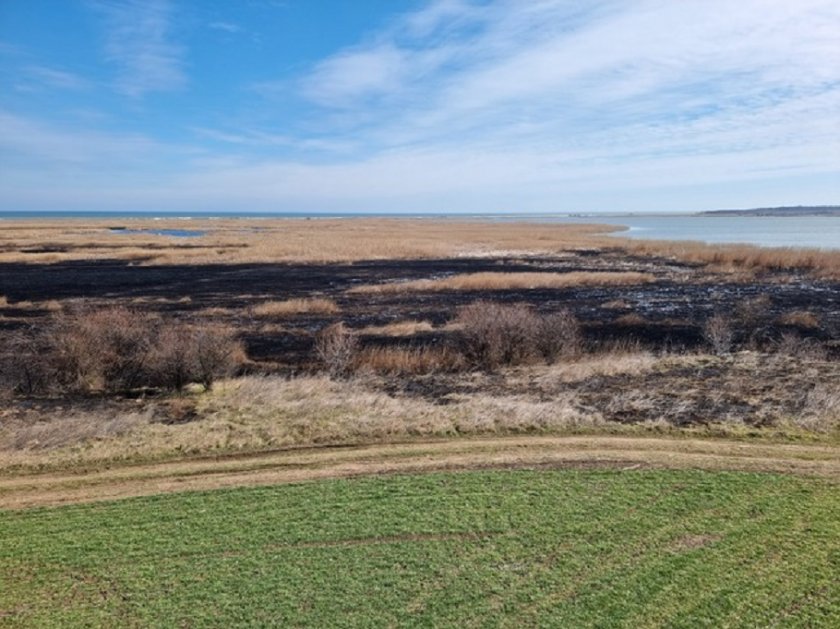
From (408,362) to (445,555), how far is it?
1066cm

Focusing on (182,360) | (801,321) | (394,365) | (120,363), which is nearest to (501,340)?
(394,365)

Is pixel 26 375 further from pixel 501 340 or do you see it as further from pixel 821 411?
pixel 821 411

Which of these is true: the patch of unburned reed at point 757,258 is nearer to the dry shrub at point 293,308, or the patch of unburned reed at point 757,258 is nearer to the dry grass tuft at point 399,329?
the dry grass tuft at point 399,329

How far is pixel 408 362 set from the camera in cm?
1680

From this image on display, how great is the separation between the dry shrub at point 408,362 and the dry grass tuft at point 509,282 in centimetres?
1624

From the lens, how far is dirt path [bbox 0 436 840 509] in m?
7.98

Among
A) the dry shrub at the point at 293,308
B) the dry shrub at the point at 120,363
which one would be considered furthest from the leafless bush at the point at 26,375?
the dry shrub at the point at 293,308

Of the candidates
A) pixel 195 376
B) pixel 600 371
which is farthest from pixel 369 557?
pixel 600 371

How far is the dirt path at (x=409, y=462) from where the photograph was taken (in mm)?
7977

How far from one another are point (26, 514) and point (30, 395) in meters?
7.17

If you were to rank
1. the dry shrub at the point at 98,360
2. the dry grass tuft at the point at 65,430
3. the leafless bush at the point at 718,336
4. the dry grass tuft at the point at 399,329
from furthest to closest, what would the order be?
the dry grass tuft at the point at 399,329, the leafless bush at the point at 718,336, the dry shrub at the point at 98,360, the dry grass tuft at the point at 65,430

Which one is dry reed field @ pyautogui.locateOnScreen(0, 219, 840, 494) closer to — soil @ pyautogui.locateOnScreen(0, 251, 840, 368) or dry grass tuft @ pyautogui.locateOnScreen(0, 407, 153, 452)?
dry grass tuft @ pyautogui.locateOnScreen(0, 407, 153, 452)

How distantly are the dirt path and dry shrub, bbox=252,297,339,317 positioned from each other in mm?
18076

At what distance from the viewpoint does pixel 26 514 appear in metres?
7.13
